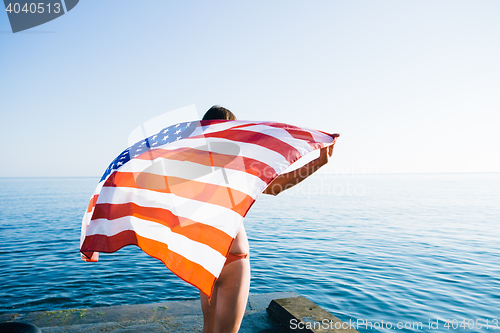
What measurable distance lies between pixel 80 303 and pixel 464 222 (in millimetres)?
24506

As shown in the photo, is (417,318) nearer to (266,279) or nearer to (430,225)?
(266,279)

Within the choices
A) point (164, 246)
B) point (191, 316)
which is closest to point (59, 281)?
point (191, 316)

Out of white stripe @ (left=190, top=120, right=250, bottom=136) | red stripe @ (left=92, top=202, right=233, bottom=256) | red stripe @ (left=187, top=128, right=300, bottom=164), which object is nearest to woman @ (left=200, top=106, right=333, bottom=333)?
red stripe @ (left=92, top=202, right=233, bottom=256)

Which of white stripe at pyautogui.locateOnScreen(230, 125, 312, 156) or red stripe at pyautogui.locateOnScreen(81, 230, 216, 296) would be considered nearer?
red stripe at pyautogui.locateOnScreen(81, 230, 216, 296)

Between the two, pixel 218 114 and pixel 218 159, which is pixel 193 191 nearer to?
pixel 218 159

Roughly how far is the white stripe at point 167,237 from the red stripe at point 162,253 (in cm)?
3

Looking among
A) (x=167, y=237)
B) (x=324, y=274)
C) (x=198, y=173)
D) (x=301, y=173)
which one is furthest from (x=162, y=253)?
(x=324, y=274)

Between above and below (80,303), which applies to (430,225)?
below

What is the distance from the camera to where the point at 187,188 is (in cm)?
237

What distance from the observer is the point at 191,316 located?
4.88 metres

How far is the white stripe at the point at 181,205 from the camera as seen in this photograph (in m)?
2.11

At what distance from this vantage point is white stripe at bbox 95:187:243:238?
2111mm

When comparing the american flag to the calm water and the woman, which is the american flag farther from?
the calm water

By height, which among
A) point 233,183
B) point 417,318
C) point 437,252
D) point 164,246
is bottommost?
point 437,252
